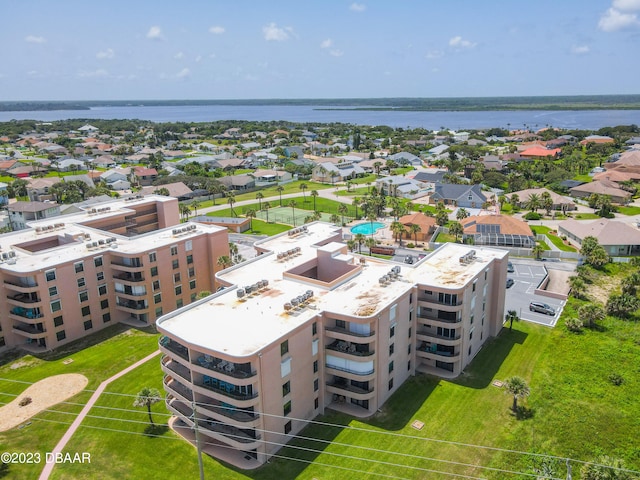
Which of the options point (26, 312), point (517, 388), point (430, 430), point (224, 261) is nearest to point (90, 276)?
point (26, 312)

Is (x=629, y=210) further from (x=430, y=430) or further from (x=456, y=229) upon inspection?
(x=430, y=430)

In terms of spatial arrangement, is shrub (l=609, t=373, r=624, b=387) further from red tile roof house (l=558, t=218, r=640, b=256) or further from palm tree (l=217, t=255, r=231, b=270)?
palm tree (l=217, t=255, r=231, b=270)

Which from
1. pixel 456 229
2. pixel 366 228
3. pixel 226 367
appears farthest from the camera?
pixel 366 228

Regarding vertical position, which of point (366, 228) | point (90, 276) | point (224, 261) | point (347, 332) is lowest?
point (366, 228)

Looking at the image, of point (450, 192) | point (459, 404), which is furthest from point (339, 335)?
point (450, 192)

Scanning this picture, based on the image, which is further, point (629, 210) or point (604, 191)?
point (604, 191)

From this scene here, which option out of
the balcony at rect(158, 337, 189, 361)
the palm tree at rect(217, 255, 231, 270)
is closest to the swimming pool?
the palm tree at rect(217, 255, 231, 270)

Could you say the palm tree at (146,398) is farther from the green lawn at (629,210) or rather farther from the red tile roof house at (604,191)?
the red tile roof house at (604,191)
